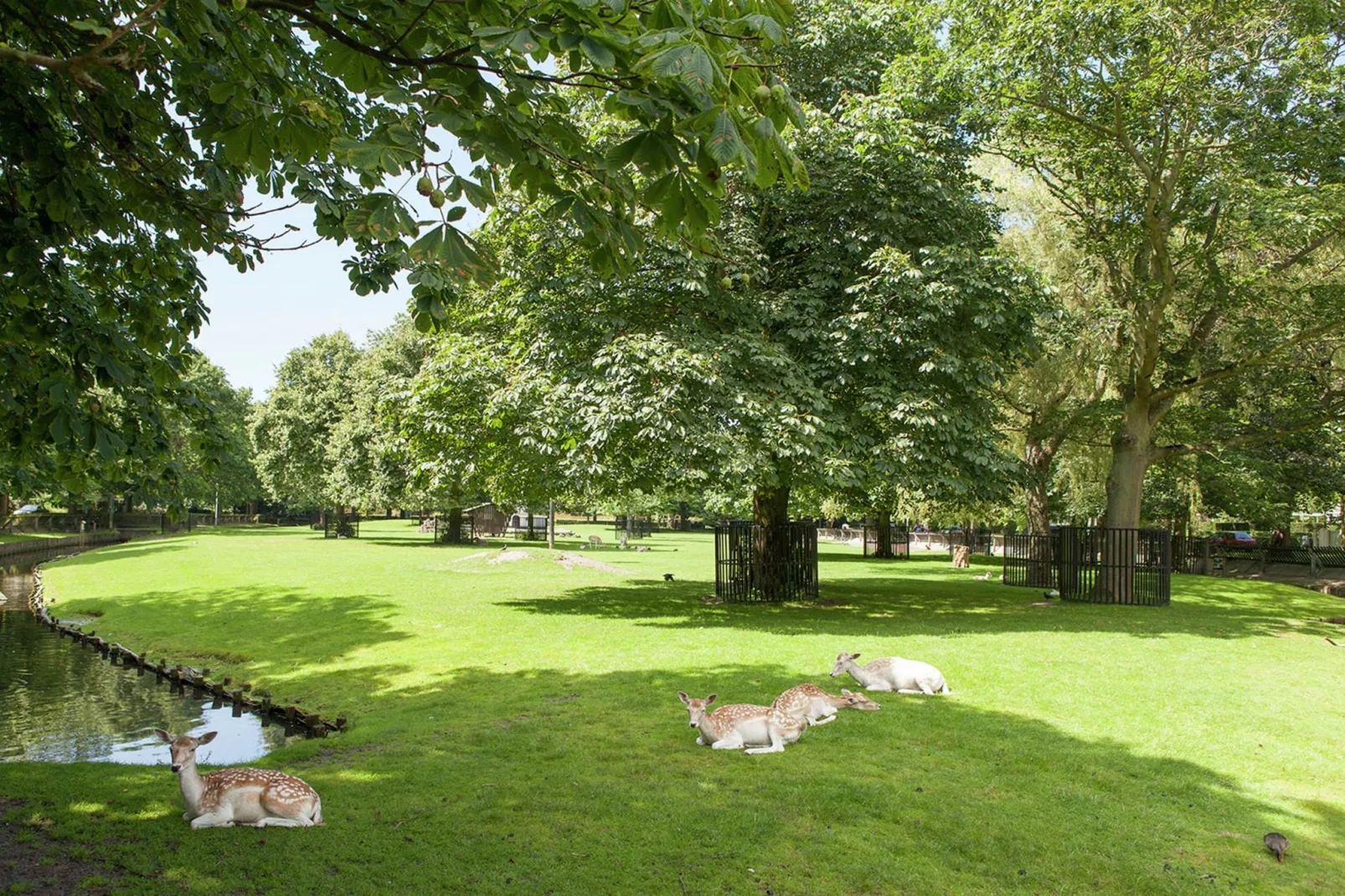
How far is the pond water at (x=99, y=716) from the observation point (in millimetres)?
8398

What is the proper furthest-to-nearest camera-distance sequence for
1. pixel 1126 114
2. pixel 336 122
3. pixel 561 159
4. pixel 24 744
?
pixel 1126 114
pixel 24 744
pixel 336 122
pixel 561 159

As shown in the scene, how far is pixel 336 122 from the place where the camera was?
5.70 metres

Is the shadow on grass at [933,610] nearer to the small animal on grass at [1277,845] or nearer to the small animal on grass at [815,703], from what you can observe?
the small animal on grass at [815,703]

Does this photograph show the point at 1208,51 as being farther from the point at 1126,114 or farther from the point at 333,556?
the point at 333,556

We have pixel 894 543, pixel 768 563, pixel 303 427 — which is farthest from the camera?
pixel 303 427

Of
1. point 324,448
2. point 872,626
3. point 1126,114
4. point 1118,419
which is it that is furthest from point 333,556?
point 1126,114

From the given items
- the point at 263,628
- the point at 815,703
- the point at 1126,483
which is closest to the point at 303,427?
the point at 263,628

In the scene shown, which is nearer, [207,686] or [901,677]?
[901,677]

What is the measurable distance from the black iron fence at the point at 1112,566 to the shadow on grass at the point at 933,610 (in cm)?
74

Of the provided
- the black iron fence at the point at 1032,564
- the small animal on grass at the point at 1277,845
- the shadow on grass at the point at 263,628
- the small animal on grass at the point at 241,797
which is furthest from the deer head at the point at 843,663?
the black iron fence at the point at 1032,564

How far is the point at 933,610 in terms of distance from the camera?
18.7 meters

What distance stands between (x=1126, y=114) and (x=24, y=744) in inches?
861

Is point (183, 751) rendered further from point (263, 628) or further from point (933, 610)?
point (933, 610)

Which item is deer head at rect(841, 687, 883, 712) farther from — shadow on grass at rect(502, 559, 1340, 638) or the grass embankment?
the grass embankment
